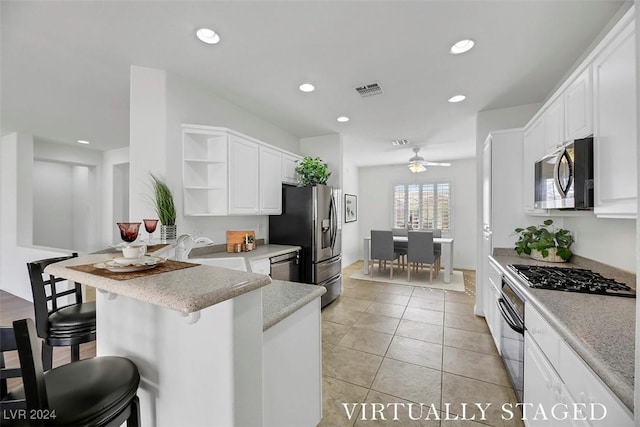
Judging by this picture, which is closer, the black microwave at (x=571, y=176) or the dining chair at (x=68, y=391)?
the dining chair at (x=68, y=391)

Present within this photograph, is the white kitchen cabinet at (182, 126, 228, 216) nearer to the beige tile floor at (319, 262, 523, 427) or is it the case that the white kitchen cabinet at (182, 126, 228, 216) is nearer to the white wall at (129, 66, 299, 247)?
the white wall at (129, 66, 299, 247)

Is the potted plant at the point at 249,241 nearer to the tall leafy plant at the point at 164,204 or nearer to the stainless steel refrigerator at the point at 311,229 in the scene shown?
the stainless steel refrigerator at the point at 311,229

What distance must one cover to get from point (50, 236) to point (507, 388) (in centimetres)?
786

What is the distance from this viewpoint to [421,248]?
5.11 m

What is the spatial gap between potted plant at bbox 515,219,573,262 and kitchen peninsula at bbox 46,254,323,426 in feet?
7.55

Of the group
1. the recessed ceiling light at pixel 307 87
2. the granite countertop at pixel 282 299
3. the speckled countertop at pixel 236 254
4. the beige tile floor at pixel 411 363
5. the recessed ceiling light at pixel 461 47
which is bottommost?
the beige tile floor at pixel 411 363

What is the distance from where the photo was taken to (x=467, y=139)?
467cm

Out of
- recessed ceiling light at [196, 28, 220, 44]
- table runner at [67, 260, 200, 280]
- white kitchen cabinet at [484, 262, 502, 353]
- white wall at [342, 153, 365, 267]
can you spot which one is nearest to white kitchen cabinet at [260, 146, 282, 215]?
recessed ceiling light at [196, 28, 220, 44]

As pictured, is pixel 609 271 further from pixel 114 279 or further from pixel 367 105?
pixel 114 279

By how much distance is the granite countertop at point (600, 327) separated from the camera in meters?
0.77

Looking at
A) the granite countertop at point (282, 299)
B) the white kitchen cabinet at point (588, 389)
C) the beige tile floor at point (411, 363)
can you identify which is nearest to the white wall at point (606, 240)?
the white kitchen cabinet at point (588, 389)

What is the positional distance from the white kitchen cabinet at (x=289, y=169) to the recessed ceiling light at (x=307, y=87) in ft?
3.56

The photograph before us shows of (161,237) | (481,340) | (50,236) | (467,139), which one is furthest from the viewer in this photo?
(50,236)

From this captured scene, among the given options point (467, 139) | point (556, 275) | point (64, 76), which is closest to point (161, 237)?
point (64, 76)
